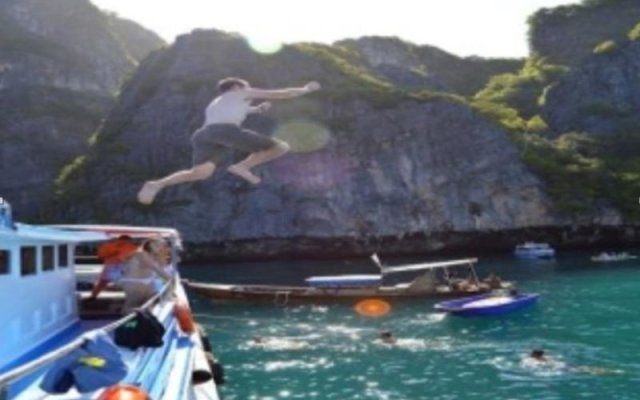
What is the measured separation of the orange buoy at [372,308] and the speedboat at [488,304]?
457 centimetres

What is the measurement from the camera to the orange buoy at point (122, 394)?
777 centimetres

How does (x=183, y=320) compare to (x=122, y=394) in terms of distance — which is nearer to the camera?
(x=122, y=394)

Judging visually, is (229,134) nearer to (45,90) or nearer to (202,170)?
(202,170)

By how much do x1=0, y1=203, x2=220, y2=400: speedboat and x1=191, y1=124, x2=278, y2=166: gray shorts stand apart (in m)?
2.73

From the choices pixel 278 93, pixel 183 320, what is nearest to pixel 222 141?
pixel 278 93

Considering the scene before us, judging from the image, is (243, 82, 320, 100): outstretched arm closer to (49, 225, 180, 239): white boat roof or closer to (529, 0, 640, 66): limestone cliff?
(49, 225, 180, 239): white boat roof

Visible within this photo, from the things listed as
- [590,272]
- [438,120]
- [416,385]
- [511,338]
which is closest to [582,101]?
[438,120]

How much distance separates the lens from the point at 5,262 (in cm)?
1485

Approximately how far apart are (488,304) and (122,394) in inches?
1589

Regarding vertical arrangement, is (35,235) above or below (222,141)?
below

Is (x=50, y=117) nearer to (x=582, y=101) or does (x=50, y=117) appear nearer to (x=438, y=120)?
(x=438, y=120)

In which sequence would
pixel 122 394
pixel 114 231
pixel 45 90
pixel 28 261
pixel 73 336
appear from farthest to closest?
pixel 45 90, pixel 114 231, pixel 73 336, pixel 28 261, pixel 122 394

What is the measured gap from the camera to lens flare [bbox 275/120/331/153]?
103 m

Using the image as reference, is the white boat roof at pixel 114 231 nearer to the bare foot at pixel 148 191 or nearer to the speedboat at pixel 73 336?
the speedboat at pixel 73 336
